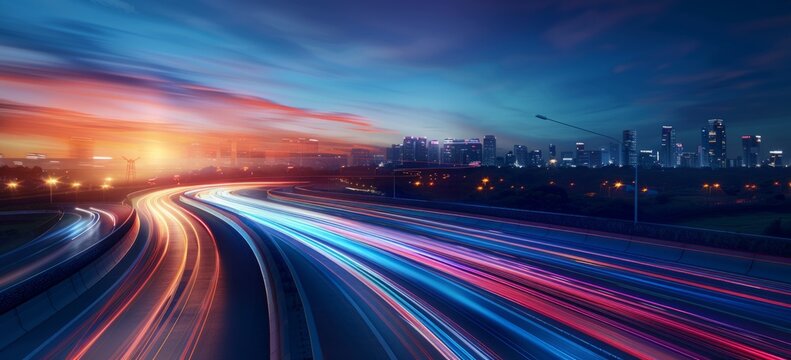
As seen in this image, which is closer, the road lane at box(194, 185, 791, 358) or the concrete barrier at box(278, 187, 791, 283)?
the road lane at box(194, 185, 791, 358)

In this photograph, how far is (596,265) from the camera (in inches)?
695

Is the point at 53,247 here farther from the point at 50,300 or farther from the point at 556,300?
the point at 556,300

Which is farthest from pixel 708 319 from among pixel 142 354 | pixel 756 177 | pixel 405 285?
pixel 756 177

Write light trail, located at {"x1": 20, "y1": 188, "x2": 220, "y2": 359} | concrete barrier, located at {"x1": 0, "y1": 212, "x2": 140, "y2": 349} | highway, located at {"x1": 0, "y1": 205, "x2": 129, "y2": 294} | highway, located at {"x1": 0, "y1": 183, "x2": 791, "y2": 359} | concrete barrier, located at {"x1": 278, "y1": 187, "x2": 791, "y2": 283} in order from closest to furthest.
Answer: highway, located at {"x1": 0, "y1": 183, "x2": 791, "y2": 359} → light trail, located at {"x1": 20, "y1": 188, "x2": 220, "y2": 359} → concrete barrier, located at {"x1": 0, "y1": 212, "x2": 140, "y2": 349} → concrete barrier, located at {"x1": 278, "y1": 187, "x2": 791, "y2": 283} → highway, located at {"x1": 0, "y1": 205, "x2": 129, "y2": 294}

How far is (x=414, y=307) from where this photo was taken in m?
11.5

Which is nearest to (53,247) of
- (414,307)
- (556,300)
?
(414,307)

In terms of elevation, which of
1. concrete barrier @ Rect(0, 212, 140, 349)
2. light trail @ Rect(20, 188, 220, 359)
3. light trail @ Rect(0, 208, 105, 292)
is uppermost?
concrete barrier @ Rect(0, 212, 140, 349)

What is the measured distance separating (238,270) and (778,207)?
205ft

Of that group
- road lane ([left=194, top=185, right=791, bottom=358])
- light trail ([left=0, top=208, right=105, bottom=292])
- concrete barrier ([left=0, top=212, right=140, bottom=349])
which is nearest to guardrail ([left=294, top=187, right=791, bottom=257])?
road lane ([left=194, top=185, right=791, bottom=358])

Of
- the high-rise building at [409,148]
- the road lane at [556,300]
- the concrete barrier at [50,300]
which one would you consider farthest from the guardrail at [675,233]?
the high-rise building at [409,148]

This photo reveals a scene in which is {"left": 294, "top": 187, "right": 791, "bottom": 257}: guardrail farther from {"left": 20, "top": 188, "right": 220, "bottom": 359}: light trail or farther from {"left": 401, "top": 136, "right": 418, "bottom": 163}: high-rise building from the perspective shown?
{"left": 401, "top": 136, "right": 418, "bottom": 163}: high-rise building

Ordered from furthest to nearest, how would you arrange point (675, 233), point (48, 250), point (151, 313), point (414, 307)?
point (48, 250) → point (675, 233) → point (414, 307) → point (151, 313)

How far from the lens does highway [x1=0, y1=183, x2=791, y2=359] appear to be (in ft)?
28.8

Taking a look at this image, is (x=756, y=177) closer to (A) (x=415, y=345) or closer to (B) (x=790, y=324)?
(B) (x=790, y=324)
